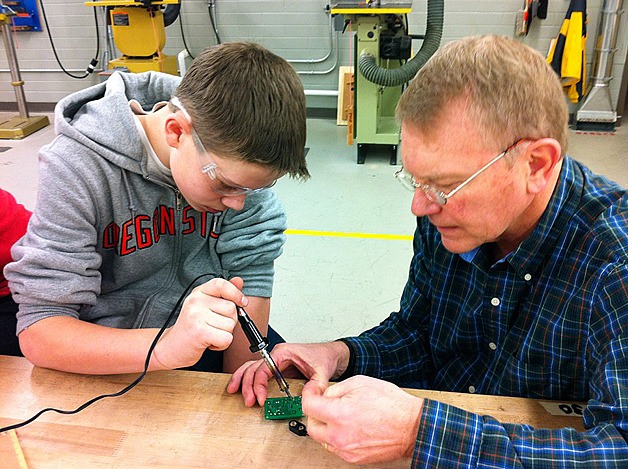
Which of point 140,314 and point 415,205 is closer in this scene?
point 415,205

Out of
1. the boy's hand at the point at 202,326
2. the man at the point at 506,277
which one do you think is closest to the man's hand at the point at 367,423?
the man at the point at 506,277

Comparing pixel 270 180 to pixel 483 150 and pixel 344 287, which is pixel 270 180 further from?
pixel 344 287

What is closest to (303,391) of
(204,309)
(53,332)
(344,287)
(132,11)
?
(204,309)

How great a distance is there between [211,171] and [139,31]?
13.1ft

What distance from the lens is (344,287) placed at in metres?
2.82

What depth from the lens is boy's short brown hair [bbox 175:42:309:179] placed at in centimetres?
106

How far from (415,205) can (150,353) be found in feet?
1.99

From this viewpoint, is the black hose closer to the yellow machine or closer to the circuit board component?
the yellow machine

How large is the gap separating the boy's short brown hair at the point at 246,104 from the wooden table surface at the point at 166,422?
49cm

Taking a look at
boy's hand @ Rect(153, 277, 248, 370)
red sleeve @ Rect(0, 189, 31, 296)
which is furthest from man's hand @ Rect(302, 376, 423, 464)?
red sleeve @ Rect(0, 189, 31, 296)

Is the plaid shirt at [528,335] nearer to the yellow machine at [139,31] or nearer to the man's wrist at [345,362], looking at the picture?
the man's wrist at [345,362]

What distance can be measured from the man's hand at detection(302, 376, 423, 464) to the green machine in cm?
328

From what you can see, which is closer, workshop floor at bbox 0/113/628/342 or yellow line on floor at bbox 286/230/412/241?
workshop floor at bbox 0/113/628/342

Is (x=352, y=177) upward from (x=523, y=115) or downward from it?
downward
